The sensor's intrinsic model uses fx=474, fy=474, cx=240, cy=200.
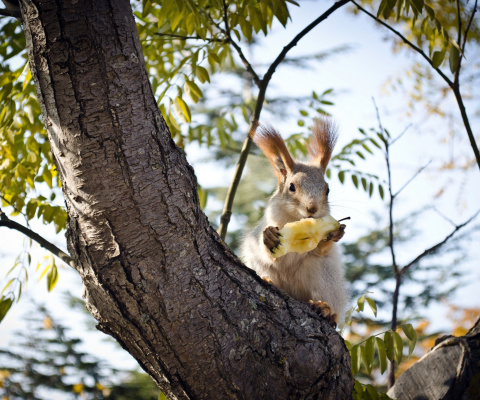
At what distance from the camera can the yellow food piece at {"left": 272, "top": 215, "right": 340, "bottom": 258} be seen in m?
2.87

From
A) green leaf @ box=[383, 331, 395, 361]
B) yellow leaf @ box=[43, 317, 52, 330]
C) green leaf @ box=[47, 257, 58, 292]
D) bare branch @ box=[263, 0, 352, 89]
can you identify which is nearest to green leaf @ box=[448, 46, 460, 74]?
bare branch @ box=[263, 0, 352, 89]

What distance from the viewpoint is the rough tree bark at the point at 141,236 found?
1.77 metres

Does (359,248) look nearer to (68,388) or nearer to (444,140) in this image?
(444,140)

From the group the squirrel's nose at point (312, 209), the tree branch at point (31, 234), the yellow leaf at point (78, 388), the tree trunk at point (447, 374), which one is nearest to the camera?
the tree trunk at point (447, 374)

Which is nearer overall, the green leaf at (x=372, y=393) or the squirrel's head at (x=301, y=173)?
the green leaf at (x=372, y=393)

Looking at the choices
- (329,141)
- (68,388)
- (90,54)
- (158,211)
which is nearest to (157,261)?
(158,211)

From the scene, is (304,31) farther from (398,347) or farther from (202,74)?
(398,347)

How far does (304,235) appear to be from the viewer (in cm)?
289

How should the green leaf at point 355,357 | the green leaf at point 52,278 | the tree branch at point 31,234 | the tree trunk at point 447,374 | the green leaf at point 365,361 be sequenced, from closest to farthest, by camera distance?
the tree trunk at point 447,374 < the green leaf at point 365,361 < the green leaf at point 355,357 < the tree branch at point 31,234 < the green leaf at point 52,278

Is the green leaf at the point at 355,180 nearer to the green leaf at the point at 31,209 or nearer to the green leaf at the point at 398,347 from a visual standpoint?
the green leaf at the point at 398,347

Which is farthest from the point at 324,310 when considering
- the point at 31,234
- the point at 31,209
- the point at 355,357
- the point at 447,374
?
the point at 31,209

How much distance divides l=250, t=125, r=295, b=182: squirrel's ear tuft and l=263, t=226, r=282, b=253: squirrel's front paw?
84cm

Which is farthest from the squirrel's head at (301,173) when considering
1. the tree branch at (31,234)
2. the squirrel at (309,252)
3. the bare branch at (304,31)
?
the tree branch at (31,234)

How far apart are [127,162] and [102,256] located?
0.38 meters
